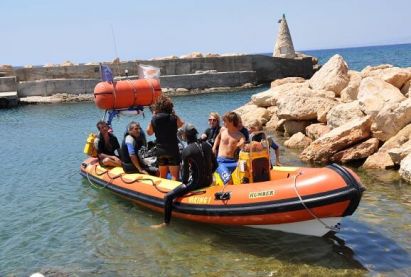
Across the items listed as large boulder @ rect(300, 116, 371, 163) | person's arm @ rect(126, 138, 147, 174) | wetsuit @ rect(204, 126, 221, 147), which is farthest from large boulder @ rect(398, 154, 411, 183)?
person's arm @ rect(126, 138, 147, 174)

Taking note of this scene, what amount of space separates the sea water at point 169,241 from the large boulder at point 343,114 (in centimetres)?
143

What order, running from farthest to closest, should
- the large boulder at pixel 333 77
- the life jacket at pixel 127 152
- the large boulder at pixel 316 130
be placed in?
the large boulder at pixel 333 77 → the large boulder at pixel 316 130 → the life jacket at pixel 127 152

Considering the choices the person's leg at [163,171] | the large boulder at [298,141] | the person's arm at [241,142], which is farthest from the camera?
the large boulder at [298,141]

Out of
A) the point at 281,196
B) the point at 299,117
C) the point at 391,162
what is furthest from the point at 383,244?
the point at 299,117

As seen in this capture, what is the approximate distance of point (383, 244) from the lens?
5.85 meters

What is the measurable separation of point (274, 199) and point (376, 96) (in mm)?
5472

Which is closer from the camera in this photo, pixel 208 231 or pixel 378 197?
pixel 208 231

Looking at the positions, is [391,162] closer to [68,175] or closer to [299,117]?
[299,117]

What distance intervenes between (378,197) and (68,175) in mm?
6721

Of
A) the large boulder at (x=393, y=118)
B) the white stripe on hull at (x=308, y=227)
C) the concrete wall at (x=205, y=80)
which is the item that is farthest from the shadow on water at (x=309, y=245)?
the concrete wall at (x=205, y=80)

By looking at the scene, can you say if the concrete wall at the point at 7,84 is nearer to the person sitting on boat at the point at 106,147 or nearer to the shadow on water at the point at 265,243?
Result: the person sitting on boat at the point at 106,147

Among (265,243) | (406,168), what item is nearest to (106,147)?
(265,243)

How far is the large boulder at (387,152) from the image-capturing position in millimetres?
8898

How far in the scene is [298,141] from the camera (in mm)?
11859
